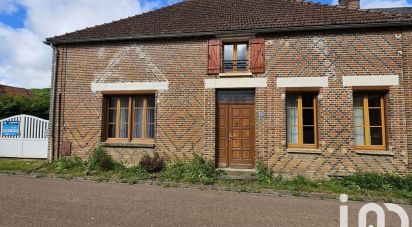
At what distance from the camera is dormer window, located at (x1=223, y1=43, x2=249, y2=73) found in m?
9.27

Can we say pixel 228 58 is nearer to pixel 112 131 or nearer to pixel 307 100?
pixel 307 100

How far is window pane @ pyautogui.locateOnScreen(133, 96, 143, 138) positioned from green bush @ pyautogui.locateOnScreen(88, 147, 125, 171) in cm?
119

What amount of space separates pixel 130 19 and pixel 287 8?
20.8 feet

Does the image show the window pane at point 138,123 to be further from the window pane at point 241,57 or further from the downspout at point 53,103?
the window pane at point 241,57

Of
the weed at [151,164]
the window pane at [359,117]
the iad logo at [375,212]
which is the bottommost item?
the iad logo at [375,212]

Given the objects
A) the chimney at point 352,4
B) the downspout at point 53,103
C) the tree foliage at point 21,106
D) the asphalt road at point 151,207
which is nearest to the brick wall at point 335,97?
the asphalt road at point 151,207

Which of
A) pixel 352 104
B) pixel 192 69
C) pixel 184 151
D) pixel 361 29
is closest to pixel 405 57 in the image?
pixel 361 29

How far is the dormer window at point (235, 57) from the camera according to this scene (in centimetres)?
927

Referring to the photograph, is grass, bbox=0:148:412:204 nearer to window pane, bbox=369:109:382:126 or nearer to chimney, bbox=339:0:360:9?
window pane, bbox=369:109:382:126

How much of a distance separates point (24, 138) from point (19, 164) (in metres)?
1.40

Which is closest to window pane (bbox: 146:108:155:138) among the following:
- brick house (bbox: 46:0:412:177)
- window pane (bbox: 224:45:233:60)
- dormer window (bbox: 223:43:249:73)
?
brick house (bbox: 46:0:412:177)

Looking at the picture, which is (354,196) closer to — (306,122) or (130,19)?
(306,122)

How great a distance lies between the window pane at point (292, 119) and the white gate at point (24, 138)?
9.12m

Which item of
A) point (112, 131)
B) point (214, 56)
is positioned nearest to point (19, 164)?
point (112, 131)
